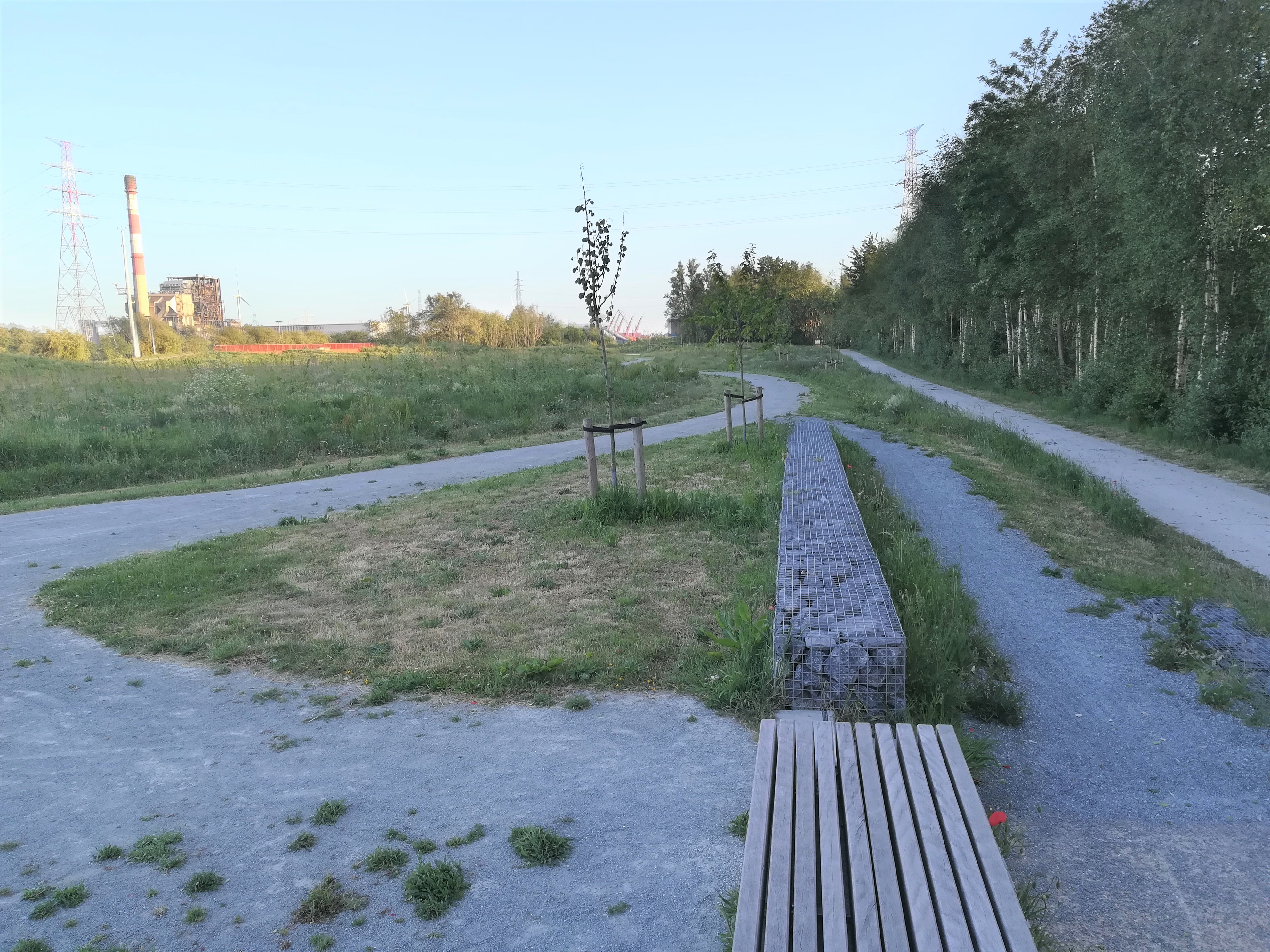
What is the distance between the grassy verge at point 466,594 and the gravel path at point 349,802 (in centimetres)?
35

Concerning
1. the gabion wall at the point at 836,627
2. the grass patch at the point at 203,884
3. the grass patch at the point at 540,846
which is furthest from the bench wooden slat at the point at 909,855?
the grass patch at the point at 203,884

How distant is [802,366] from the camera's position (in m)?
38.1

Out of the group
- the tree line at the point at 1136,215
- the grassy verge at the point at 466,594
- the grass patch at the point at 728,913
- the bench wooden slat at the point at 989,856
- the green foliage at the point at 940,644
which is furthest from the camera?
the tree line at the point at 1136,215

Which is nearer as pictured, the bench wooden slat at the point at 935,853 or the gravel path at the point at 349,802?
the bench wooden slat at the point at 935,853

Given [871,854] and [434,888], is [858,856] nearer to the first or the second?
[871,854]

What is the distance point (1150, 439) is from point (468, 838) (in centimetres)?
1580

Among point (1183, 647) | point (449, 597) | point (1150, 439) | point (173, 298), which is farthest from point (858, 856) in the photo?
point (173, 298)

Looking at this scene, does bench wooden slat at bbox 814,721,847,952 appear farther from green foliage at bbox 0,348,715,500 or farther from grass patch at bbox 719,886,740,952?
green foliage at bbox 0,348,715,500

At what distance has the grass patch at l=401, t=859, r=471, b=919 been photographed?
2.77 meters

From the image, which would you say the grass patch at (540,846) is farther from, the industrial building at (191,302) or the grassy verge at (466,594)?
the industrial building at (191,302)

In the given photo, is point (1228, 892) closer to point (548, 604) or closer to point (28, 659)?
point (548, 604)

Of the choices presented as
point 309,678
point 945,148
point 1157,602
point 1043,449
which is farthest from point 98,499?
point 945,148

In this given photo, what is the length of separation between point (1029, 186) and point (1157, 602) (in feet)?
58.5

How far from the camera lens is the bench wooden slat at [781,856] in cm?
205
